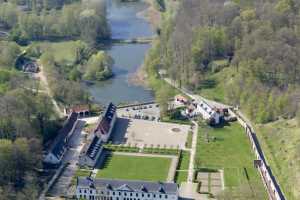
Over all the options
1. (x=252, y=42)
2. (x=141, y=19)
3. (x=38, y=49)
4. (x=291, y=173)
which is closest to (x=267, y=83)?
(x=252, y=42)

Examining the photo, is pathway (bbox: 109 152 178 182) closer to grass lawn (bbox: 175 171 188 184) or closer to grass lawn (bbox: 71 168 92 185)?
grass lawn (bbox: 175 171 188 184)

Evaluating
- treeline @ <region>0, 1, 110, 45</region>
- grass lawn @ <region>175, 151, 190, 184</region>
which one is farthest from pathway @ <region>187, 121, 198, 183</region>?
treeline @ <region>0, 1, 110, 45</region>

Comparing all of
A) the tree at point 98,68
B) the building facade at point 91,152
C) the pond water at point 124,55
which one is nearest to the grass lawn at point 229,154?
the building facade at point 91,152

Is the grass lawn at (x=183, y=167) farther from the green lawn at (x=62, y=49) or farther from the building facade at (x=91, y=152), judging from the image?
the green lawn at (x=62, y=49)

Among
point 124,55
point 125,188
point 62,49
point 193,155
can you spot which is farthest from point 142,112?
point 62,49

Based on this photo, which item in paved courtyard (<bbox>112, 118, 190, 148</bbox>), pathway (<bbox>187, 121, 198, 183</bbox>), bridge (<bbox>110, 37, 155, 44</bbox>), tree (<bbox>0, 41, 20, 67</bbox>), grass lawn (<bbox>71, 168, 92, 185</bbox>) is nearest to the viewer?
grass lawn (<bbox>71, 168, 92, 185</bbox>)

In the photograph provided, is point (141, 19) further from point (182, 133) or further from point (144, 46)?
point (182, 133)

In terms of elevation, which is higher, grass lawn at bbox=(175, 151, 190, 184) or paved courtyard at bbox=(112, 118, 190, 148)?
paved courtyard at bbox=(112, 118, 190, 148)
